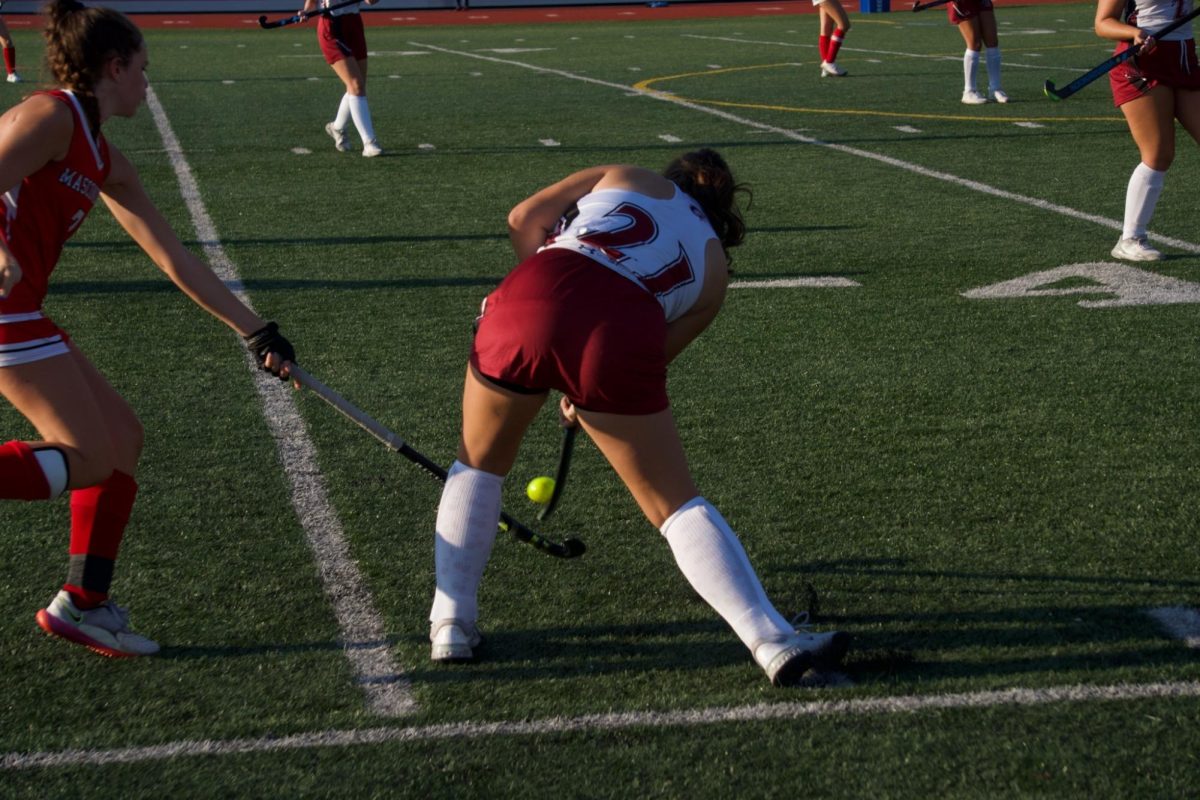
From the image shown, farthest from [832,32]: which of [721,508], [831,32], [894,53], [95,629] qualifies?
[95,629]

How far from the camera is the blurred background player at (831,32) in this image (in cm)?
1812

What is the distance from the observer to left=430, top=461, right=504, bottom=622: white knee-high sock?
3621 millimetres

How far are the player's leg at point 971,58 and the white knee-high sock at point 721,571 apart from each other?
1291cm

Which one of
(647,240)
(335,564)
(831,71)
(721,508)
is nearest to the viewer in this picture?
(647,240)

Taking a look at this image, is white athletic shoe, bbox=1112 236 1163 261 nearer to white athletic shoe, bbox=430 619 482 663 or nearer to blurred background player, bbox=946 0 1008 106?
white athletic shoe, bbox=430 619 482 663

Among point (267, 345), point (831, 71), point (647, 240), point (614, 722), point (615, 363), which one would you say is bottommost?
point (831, 71)

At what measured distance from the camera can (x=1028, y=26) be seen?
2677 cm

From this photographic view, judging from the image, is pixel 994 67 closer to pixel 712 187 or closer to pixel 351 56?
pixel 351 56

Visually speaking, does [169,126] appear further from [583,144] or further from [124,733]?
[124,733]

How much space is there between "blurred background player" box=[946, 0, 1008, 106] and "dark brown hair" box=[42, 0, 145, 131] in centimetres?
1296

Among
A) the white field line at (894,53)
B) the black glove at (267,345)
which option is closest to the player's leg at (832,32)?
the white field line at (894,53)

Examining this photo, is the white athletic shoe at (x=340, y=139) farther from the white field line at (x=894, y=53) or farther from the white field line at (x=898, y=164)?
the white field line at (x=894, y=53)

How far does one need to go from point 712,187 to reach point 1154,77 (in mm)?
4866

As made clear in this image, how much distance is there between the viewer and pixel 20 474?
341cm
